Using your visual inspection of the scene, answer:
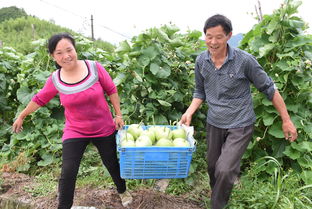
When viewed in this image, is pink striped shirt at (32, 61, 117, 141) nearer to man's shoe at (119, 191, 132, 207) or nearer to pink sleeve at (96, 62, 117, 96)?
pink sleeve at (96, 62, 117, 96)

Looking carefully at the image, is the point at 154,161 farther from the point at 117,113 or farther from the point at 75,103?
the point at 75,103

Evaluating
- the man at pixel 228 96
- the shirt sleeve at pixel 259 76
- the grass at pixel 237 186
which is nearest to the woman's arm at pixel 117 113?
the man at pixel 228 96

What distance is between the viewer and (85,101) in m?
2.63

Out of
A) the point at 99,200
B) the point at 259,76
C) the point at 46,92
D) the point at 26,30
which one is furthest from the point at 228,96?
the point at 26,30

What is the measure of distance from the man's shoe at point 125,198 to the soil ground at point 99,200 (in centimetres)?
5

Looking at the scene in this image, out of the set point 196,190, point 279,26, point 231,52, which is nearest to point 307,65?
point 279,26

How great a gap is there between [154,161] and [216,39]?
1.04 meters

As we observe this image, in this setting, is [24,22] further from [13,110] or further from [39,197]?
[39,197]

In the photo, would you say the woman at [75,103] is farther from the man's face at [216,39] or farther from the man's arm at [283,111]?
the man's arm at [283,111]

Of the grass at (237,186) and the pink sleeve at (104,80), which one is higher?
the pink sleeve at (104,80)

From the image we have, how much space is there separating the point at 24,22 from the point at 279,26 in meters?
26.1

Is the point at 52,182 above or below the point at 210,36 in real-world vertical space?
below

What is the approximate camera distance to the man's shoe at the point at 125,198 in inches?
121

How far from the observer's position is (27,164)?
3.98 meters
